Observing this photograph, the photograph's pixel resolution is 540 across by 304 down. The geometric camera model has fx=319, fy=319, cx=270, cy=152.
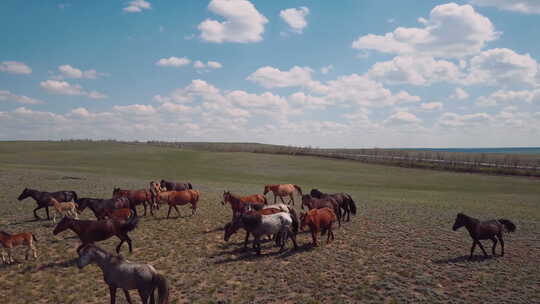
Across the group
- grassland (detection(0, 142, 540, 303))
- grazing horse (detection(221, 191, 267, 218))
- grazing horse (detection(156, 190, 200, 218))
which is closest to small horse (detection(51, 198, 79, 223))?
grassland (detection(0, 142, 540, 303))

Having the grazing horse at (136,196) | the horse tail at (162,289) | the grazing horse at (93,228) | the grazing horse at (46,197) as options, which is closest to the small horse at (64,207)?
the grazing horse at (46,197)

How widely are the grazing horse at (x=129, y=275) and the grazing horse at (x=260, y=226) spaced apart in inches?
179

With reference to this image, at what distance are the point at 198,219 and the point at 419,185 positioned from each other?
3243 cm

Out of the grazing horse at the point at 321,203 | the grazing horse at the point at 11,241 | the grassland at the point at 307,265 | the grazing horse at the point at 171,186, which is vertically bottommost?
the grassland at the point at 307,265

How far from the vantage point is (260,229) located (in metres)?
11.4

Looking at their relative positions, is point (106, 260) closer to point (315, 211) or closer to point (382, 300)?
point (382, 300)

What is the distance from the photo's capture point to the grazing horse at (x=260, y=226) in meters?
11.3

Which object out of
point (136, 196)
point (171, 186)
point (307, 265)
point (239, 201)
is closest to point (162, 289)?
point (307, 265)

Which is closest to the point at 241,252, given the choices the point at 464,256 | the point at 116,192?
the point at 464,256

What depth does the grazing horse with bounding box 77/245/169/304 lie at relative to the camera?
6.78 metres

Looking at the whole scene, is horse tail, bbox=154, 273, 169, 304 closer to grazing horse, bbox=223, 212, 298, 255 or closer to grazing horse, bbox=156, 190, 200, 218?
grazing horse, bbox=223, 212, 298, 255

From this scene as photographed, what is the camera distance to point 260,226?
11.4m

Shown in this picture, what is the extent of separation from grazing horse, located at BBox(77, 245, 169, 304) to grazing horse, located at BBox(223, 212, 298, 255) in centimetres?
456

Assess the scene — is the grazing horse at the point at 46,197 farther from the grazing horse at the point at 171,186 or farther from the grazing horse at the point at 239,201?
the grazing horse at the point at 239,201
